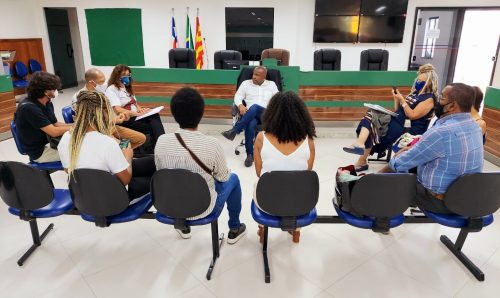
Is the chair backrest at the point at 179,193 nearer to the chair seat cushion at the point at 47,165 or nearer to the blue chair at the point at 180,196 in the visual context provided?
the blue chair at the point at 180,196

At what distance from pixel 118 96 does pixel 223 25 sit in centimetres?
482

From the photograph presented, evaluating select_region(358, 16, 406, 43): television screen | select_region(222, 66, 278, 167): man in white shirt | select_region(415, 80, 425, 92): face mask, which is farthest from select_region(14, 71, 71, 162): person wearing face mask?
select_region(358, 16, 406, 43): television screen

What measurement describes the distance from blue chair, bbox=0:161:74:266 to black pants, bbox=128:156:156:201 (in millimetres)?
423

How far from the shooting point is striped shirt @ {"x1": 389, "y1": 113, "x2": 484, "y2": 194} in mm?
1849

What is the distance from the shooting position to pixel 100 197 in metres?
1.85

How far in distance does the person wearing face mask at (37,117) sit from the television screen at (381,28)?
6433mm

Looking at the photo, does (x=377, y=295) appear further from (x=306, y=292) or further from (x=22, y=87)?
(x=22, y=87)

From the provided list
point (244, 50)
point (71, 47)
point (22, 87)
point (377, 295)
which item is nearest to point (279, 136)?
point (377, 295)

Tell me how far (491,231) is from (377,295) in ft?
4.50

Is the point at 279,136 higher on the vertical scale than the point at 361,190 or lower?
higher

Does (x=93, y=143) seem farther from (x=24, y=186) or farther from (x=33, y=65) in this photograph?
(x=33, y=65)

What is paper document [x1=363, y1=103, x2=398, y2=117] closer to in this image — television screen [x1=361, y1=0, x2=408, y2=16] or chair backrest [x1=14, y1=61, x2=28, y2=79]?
television screen [x1=361, y1=0, x2=408, y2=16]

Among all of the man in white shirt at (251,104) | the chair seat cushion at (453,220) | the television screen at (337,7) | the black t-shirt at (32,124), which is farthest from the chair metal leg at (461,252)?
the television screen at (337,7)

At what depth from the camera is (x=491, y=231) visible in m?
2.62
